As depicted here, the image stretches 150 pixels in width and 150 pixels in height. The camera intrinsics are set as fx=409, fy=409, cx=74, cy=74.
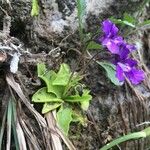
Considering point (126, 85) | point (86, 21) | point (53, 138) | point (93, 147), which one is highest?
point (86, 21)

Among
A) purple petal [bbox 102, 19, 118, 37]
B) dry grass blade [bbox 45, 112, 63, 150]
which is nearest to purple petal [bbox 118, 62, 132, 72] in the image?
purple petal [bbox 102, 19, 118, 37]

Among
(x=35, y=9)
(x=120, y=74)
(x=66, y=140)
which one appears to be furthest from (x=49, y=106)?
(x=35, y=9)

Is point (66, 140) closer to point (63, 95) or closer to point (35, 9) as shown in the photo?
point (63, 95)

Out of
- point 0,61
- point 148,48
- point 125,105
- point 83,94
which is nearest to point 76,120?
point 83,94

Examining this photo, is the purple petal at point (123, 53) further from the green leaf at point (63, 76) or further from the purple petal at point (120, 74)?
the green leaf at point (63, 76)

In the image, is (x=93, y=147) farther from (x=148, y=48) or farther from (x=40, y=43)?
(x=148, y=48)

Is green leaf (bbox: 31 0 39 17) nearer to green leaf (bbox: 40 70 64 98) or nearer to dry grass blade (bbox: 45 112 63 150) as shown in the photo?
green leaf (bbox: 40 70 64 98)
